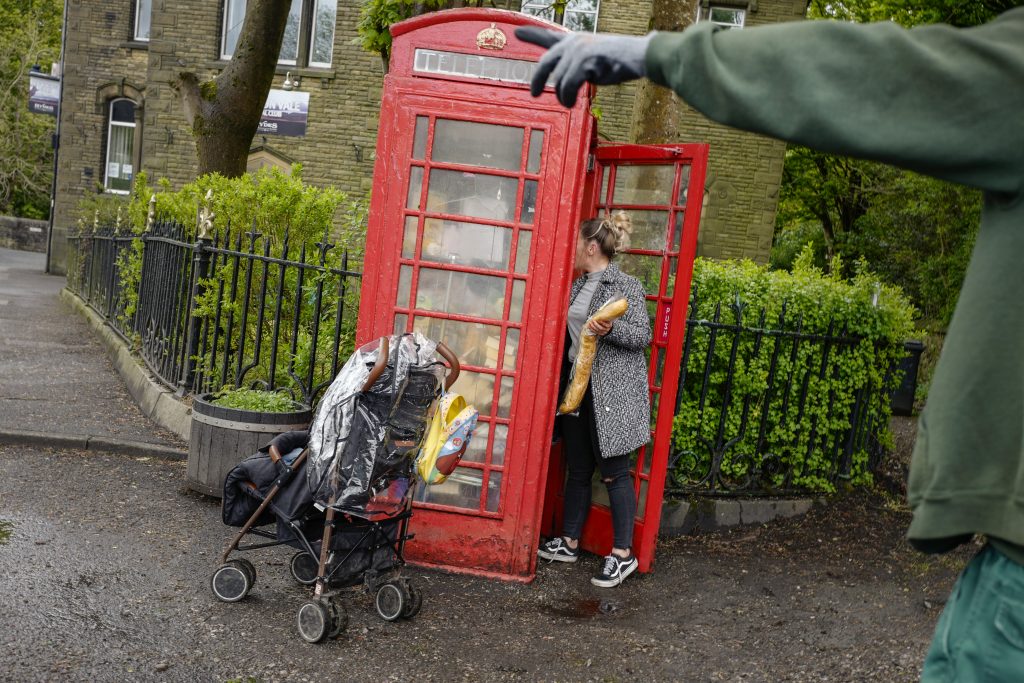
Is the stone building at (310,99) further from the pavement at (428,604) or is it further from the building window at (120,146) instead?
the pavement at (428,604)

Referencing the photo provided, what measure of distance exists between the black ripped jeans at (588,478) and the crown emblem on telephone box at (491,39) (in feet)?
6.44

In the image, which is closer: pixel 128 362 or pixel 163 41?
pixel 128 362

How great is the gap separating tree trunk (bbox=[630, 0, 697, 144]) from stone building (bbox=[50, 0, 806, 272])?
24.9 ft

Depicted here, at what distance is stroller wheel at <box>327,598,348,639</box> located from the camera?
171 inches

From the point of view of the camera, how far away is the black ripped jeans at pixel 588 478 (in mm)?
5746

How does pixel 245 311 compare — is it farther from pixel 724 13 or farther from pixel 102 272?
pixel 724 13

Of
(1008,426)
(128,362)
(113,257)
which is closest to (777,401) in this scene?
(1008,426)

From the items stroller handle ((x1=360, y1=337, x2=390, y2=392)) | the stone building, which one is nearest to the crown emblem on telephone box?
stroller handle ((x1=360, y1=337, x2=390, y2=392))

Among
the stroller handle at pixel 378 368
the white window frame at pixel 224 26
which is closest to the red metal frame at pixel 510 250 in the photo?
the stroller handle at pixel 378 368

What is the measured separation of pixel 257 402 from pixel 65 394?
12.8 ft

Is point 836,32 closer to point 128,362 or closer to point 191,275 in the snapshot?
point 191,275

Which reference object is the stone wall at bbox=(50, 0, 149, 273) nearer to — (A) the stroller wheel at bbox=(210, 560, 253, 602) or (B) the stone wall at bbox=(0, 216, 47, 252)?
(B) the stone wall at bbox=(0, 216, 47, 252)

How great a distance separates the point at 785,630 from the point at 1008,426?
3729 mm

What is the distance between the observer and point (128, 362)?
10.1 meters
